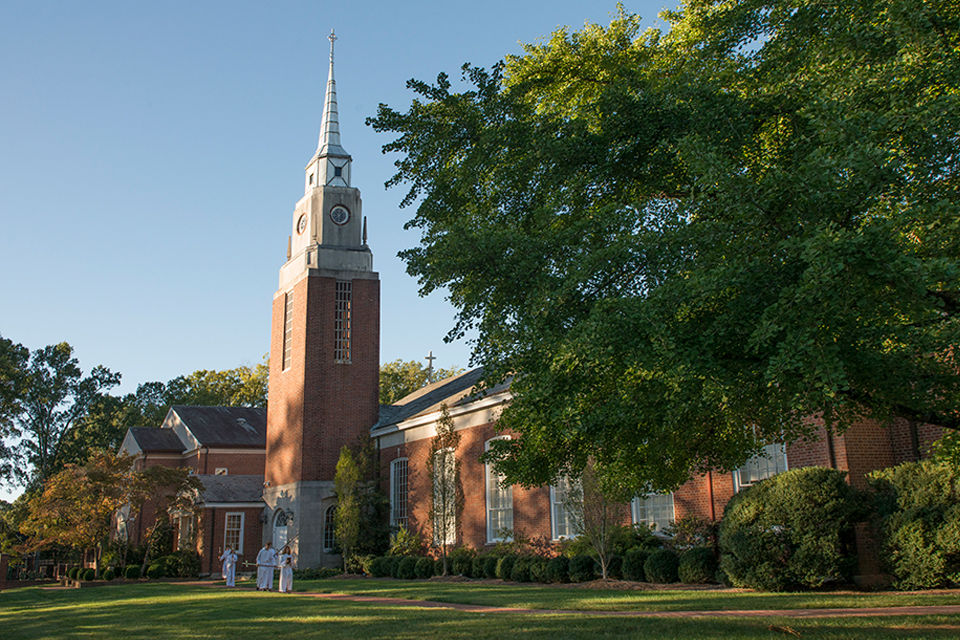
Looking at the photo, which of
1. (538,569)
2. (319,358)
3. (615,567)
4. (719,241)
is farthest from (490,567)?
(719,241)

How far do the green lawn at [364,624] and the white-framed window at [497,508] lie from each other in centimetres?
802

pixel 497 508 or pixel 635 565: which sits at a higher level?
pixel 497 508

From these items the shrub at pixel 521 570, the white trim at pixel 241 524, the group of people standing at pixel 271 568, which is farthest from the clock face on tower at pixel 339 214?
the shrub at pixel 521 570

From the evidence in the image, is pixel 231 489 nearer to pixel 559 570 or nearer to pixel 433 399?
pixel 433 399

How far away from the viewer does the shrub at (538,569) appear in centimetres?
2175

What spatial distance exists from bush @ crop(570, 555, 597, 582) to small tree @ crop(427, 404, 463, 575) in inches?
338

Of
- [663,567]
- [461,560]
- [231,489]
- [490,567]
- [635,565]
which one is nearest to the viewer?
[663,567]

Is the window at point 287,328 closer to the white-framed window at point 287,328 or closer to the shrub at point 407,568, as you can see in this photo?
the white-framed window at point 287,328

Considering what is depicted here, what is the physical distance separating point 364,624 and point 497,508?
15504mm

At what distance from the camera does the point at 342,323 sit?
117ft

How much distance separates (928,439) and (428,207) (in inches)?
437

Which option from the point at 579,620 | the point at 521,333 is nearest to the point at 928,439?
the point at 579,620

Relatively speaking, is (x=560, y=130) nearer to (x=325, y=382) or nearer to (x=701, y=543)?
(x=701, y=543)

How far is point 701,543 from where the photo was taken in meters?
18.2
